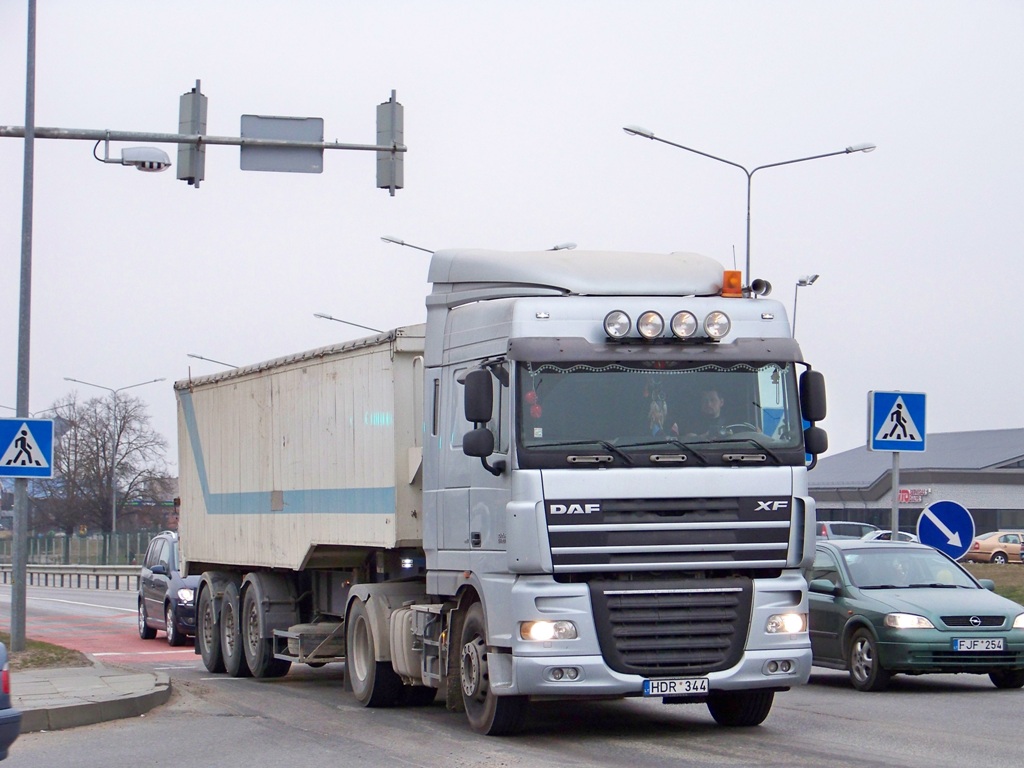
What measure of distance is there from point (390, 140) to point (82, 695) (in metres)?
6.51

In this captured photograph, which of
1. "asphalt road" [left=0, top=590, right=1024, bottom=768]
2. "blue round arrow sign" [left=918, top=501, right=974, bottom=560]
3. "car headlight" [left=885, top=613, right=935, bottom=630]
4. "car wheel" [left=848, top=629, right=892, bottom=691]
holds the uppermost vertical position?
"blue round arrow sign" [left=918, top=501, right=974, bottom=560]

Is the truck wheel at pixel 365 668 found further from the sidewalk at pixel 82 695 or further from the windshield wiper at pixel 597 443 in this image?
the windshield wiper at pixel 597 443

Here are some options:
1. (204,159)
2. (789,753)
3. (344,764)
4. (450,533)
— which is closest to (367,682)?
(450,533)

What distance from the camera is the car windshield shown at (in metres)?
16.0

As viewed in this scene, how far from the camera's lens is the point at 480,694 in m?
11.4

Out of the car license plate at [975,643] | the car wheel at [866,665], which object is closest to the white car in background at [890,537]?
the car wheel at [866,665]

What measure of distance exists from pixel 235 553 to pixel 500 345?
7.94m

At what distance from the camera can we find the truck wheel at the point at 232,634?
1781 centimetres

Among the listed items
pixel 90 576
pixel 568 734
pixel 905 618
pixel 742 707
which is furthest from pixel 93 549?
pixel 742 707

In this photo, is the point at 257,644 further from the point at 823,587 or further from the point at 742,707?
the point at 742,707

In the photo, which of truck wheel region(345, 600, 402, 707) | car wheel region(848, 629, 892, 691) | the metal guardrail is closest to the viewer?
truck wheel region(345, 600, 402, 707)

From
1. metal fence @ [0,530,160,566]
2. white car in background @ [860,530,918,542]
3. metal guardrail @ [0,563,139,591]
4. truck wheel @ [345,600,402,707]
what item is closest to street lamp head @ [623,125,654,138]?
white car in background @ [860,530,918,542]

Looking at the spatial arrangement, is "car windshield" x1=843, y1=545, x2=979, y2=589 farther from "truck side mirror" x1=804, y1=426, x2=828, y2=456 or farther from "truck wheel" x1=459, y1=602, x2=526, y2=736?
"truck wheel" x1=459, y1=602, x2=526, y2=736

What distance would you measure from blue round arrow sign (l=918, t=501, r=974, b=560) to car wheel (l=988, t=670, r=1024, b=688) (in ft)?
8.72
